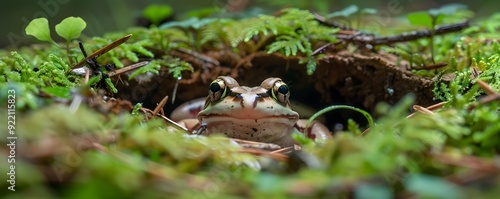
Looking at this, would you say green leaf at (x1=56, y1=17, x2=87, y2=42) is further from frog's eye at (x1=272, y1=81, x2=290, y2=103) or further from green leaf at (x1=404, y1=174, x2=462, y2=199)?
green leaf at (x1=404, y1=174, x2=462, y2=199)

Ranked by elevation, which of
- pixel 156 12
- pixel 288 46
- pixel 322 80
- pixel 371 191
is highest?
pixel 156 12

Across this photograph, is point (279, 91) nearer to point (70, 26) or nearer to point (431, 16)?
point (70, 26)

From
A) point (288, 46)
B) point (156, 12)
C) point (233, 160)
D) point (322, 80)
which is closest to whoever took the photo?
point (233, 160)

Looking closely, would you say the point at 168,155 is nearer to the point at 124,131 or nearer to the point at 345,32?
the point at 124,131

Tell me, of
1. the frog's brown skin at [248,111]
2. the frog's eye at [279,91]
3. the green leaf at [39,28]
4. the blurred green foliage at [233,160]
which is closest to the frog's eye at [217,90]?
the frog's brown skin at [248,111]

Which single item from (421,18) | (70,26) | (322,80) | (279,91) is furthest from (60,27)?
(421,18)

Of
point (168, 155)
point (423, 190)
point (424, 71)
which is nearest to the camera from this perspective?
point (423, 190)

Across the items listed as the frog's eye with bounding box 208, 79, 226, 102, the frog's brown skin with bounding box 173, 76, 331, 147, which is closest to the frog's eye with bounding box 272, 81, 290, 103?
the frog's brown skin with bounding box 173, 76, 331, 147

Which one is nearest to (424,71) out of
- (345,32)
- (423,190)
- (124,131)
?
(345,32)
